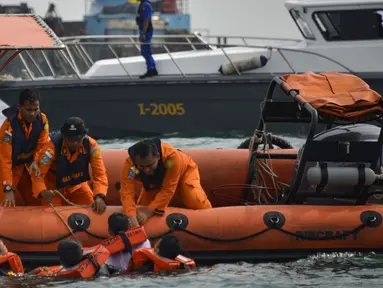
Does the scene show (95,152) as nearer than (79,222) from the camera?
No

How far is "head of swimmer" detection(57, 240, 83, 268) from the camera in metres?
9.04

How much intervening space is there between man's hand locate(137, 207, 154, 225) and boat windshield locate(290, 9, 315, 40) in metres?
7.97

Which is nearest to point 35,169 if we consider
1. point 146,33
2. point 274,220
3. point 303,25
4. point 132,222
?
point 132,222

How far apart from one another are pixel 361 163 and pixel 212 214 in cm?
134

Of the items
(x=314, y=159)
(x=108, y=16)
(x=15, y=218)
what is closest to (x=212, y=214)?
(x=314, y=159)

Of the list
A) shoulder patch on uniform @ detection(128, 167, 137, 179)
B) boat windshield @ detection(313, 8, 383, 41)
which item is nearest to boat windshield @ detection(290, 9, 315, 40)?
boat windshield @ detection(313, 8, 383, 41)

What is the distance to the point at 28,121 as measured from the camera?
10148 millimetres

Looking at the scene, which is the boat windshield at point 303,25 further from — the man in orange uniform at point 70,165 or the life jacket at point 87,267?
the life jacket at point 87,267

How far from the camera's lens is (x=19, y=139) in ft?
33.4

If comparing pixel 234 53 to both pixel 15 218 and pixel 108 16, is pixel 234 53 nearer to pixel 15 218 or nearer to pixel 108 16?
pixel 15 218

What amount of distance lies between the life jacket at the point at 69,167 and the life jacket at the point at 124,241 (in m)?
0.91

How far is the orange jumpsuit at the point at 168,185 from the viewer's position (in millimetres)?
9852

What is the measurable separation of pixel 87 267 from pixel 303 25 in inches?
357

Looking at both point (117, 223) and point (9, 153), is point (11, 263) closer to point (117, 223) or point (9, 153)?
point (117, 223)
